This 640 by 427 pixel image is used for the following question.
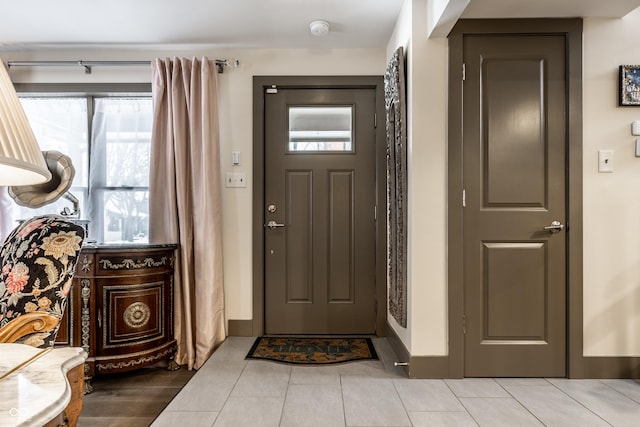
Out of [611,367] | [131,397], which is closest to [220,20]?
[131,397]

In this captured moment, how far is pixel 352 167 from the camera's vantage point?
3.16m

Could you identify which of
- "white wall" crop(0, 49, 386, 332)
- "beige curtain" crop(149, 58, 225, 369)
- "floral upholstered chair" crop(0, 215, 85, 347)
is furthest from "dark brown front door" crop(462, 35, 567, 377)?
"floral upholstered chair" crop(0, 215, 85, 347)

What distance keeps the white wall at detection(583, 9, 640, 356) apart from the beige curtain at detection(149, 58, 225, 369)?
2471 mm

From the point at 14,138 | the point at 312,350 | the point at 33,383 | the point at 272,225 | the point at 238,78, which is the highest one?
the point at 238,78

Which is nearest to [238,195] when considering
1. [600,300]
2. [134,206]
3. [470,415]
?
[134,206]

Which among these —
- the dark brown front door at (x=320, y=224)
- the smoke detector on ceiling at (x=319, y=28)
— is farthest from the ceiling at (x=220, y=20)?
the dark brown front door at (x=320, y=224)

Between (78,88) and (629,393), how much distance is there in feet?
14.0

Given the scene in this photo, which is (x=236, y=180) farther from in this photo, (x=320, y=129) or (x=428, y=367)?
(x=428, y=367)

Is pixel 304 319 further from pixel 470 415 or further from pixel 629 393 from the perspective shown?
pixel 629 393

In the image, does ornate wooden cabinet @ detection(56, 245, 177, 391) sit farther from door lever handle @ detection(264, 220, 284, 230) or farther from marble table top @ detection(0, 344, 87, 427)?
marble table top @ detection(0, 344, 87, 427)

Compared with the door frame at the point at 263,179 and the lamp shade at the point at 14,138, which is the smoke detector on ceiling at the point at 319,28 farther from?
the lamp shade at the point at 14,138

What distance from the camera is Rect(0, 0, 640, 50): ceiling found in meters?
2.26

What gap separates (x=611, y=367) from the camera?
7.53 feet

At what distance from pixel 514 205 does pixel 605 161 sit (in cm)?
61
